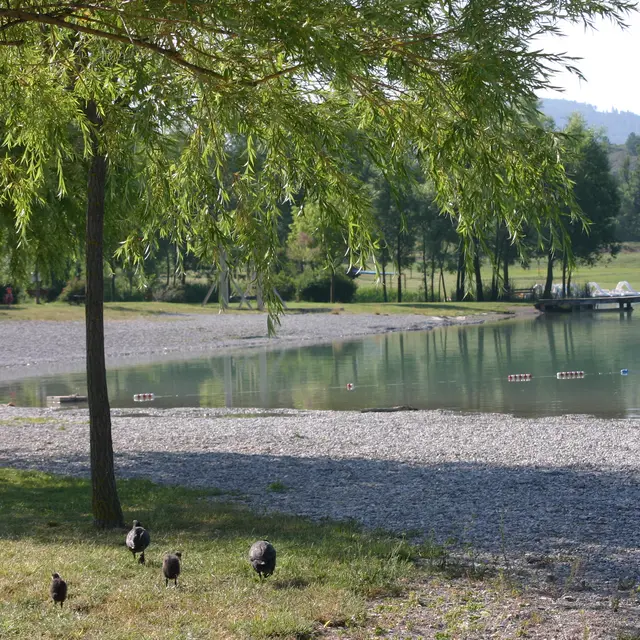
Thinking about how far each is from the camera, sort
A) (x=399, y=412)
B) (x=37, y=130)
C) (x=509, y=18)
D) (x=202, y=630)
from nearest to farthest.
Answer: (x=202, y=630), (x=509, y=18), (x=37, y=130), (x=399, y=412)

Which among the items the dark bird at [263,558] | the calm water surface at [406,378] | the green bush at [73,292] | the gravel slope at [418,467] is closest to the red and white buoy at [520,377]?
the calm water surface at [406,378]

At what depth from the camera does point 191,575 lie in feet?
21.0

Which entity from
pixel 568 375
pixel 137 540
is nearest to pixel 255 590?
pixel 137 540

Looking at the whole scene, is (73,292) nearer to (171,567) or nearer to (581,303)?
(581,303)

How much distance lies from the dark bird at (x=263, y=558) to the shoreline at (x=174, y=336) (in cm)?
2618

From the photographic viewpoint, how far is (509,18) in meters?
5.61

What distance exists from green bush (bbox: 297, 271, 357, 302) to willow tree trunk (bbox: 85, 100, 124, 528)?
58.8m

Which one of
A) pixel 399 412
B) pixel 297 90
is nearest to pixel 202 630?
pixel 297 90

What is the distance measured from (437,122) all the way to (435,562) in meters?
3.48

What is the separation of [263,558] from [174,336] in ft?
128

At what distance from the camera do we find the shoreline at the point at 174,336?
117 feet

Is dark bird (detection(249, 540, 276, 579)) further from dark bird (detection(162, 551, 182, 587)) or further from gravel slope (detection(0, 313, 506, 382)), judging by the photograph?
gravel slope (detection(0, 313, 506, 382))

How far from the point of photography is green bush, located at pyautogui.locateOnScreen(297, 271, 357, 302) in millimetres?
67188

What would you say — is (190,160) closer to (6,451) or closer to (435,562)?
(435,562)
